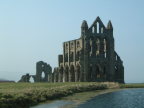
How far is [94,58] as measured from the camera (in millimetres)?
106812

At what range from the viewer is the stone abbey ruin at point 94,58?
348 ft

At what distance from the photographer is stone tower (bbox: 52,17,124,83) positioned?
106 meters

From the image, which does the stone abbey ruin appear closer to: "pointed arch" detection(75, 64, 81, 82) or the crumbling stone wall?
"pointed arch" detection(75, 64, 81, 82)

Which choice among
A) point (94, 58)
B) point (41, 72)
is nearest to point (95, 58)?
point (94, 58)

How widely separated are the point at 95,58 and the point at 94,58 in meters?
0.35

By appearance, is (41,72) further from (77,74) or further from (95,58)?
(95,58)

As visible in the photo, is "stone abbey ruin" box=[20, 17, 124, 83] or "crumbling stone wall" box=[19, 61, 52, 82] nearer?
"stone abbey ruin" box=[20, 17, 124, 83]

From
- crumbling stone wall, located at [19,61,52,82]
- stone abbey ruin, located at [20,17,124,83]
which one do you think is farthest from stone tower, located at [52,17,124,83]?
crumbling stone wall, located at [19,61,52,82]

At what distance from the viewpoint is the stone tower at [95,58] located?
10606cm

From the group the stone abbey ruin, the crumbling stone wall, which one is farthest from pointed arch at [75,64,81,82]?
the crumbling stone wall

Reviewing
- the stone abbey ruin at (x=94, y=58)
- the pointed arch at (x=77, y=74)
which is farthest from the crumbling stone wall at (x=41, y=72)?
the pointed arch at (x=77, y=74)

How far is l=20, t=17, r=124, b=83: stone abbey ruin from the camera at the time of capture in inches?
4176

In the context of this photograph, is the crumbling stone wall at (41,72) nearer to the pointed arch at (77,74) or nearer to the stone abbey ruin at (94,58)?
the stone abbey ruin at (94,58)

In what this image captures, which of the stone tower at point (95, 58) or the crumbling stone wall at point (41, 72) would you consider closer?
the stone tower at point (95, 58)
